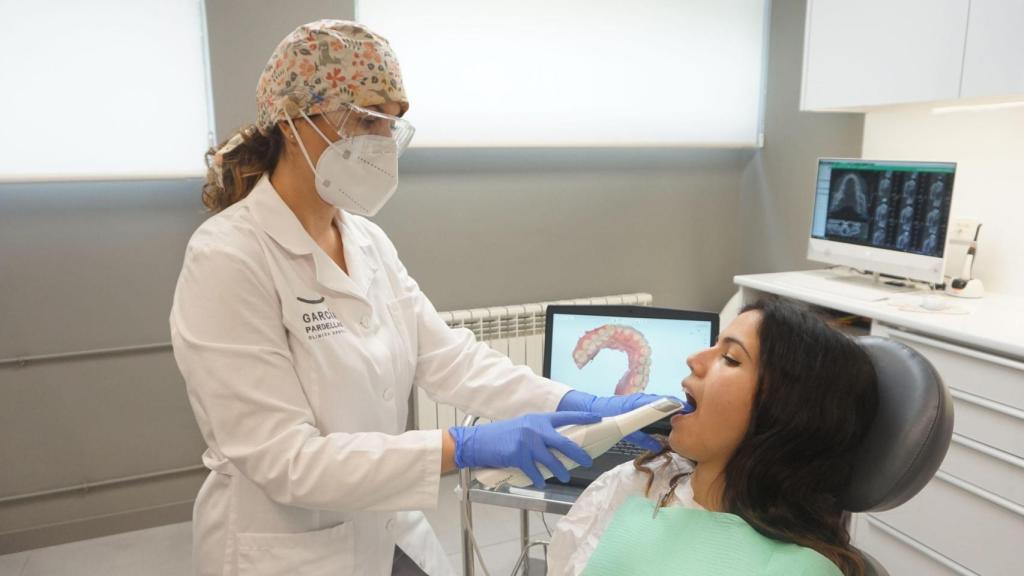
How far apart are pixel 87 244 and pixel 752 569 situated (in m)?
2.33

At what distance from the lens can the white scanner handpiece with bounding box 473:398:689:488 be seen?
1.08 metres

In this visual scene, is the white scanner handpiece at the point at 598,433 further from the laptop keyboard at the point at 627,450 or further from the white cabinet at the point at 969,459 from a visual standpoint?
the white cabinet at the point at 969,459

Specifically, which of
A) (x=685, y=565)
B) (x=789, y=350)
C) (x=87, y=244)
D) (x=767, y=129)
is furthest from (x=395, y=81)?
(x=767, y=129)

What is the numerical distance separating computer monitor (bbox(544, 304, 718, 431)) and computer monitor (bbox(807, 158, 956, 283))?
1066mm

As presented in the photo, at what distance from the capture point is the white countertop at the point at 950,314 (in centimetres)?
180

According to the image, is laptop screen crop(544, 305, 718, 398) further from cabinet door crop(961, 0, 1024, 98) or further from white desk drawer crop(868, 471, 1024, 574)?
cabinet door crop(961, 0, 1024, 98)

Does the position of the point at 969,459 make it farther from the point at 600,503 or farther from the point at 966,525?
the point at 600,503

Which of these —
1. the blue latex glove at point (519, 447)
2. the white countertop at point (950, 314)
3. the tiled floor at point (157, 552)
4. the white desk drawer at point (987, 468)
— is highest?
the white countertop at point (950, 314)

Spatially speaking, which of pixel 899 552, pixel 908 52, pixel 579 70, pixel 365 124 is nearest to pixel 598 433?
pixel 365 124

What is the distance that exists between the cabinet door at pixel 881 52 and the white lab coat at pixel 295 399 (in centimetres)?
171

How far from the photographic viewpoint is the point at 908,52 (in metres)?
2.24

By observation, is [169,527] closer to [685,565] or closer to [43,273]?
[43,273]

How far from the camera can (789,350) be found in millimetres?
1088

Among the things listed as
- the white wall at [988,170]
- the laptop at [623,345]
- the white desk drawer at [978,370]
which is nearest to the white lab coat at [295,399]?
the laptop at [623,345]
